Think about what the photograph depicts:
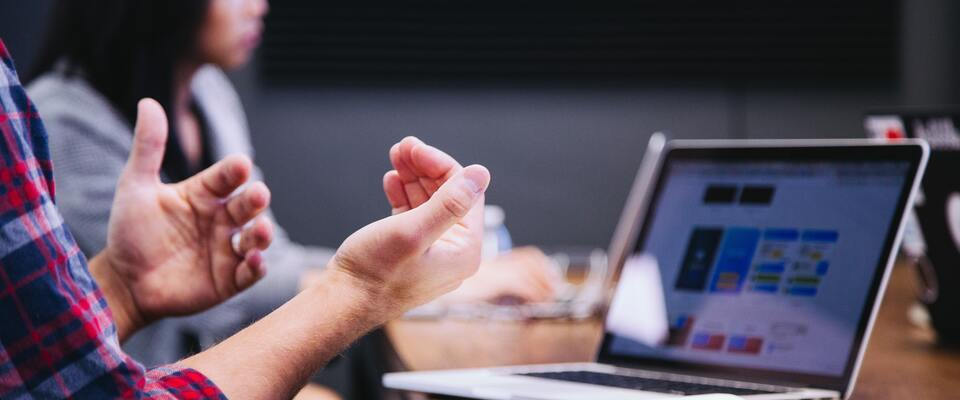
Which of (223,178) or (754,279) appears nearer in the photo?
(754,279)

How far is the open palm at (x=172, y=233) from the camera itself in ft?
4.42

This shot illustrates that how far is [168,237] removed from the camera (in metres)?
1.37

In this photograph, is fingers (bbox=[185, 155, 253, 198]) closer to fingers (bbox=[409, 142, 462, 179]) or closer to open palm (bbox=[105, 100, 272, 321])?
open palm (bbox=[105, 100, 272, 321])

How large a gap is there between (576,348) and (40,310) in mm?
930

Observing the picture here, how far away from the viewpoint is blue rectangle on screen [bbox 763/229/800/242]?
1.21 metres

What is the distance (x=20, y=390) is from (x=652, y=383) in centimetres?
67

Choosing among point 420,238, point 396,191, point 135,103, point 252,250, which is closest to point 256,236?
point 252,250

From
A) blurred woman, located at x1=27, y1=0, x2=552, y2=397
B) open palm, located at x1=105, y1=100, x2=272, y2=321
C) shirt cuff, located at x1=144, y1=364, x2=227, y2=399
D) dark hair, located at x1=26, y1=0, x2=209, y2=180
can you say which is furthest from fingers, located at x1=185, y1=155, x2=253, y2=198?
dark hair, located at x1=26, y1=0, x2=209, y2=180

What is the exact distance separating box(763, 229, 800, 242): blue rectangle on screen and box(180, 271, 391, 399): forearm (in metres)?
0.50

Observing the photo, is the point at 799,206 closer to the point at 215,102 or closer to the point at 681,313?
the point at 681,313

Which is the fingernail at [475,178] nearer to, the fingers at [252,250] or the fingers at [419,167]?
the fingers at [419,167]

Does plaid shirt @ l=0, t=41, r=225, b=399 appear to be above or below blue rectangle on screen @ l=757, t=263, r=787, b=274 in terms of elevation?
below

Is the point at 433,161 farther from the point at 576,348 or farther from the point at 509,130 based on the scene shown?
the point at 509,130

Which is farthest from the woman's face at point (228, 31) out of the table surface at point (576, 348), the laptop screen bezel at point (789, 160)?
the laptop screen bezel at point (789, 160)
